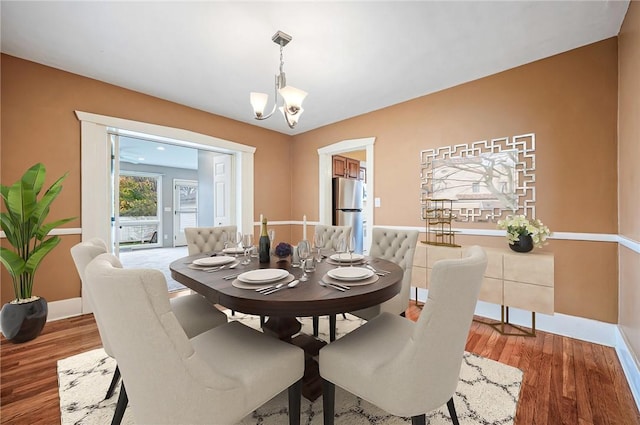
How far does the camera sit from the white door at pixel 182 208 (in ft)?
26.4

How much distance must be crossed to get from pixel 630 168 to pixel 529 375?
1.59 m

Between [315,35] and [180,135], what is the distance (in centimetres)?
226

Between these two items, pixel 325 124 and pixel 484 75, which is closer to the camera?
pixel 484 75

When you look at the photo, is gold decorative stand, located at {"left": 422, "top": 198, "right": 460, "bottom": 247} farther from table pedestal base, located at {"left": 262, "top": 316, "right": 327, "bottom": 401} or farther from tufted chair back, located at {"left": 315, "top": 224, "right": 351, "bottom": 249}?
table pedestal base, located at {"left": 262, "top": 316, "right": 327, "bottom": 401}

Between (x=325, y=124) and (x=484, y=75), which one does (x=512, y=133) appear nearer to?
(x=484, y=75)

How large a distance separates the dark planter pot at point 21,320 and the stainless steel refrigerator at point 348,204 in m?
3.65

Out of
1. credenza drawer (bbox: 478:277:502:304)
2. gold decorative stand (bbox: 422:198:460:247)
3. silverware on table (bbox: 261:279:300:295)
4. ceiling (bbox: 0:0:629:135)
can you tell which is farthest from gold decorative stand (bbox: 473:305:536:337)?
ceiling (bbox: 0:0:629:135)

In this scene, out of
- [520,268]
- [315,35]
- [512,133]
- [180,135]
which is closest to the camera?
[315,35]

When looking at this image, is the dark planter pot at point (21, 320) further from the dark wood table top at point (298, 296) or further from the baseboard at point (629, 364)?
the baseboard at point (629, 364)

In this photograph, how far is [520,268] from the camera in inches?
90.3

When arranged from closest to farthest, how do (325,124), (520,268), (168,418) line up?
(168,418), (520,268), (325,124)

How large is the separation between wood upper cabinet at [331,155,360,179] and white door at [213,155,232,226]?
1.76 m

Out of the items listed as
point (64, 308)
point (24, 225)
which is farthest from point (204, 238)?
point (64, 308)

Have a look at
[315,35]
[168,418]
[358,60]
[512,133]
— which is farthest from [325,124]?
[168,418]
